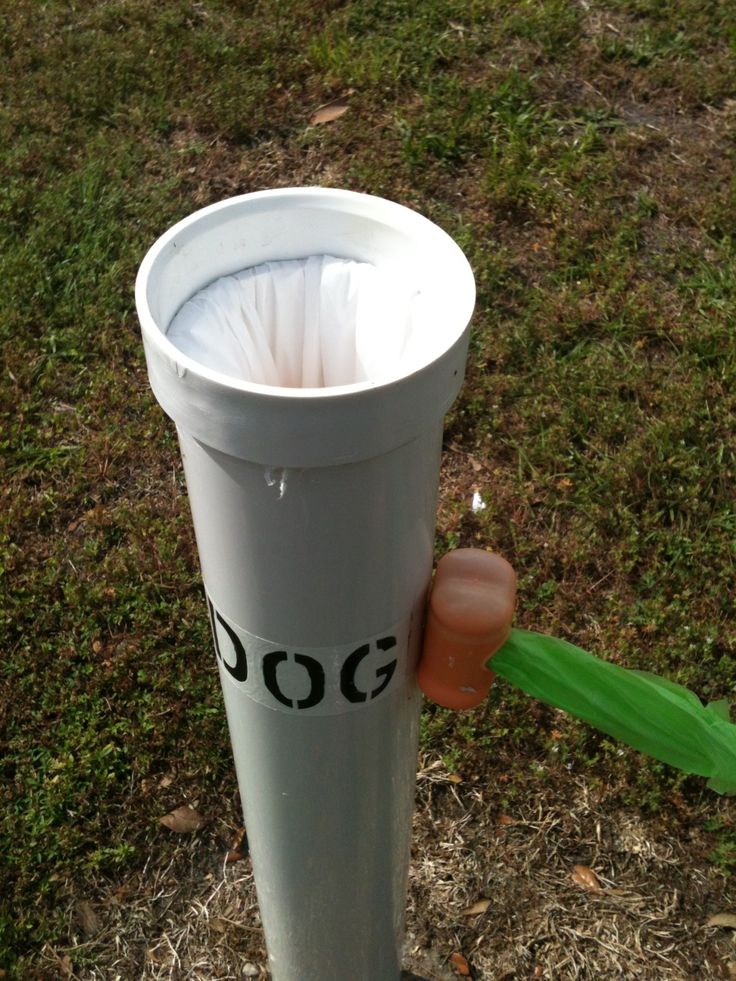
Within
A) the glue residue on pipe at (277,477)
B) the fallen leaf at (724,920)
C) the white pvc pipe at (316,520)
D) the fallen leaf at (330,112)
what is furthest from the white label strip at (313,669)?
the fallen leaf at (330,112)

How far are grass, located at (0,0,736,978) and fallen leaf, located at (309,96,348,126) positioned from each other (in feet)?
0.17

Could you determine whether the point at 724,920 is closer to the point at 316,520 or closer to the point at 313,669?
the point at 313,669

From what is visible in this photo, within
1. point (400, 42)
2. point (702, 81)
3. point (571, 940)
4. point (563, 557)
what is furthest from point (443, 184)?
point (571, 940)

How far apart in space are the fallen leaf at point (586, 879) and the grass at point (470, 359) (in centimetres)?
18

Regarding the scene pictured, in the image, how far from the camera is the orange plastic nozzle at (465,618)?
5.07ft

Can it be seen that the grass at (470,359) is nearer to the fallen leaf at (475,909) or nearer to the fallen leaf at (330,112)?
the fallen leaf at (330,112)

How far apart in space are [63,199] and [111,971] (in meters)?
2.77

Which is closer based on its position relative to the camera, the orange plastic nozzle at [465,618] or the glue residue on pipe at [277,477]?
the glue residue on pipe at [277,477]

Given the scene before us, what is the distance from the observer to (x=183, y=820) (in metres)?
2.76

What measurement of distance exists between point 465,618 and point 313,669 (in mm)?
225

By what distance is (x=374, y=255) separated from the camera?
1431 mm

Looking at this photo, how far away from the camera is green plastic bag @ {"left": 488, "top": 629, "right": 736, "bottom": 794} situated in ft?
5.26

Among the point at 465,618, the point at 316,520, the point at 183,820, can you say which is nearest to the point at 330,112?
the point at 183,820

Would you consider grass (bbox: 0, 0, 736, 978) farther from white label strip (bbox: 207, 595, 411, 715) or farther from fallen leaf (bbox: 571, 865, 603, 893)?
white label strip (bbox: 207, 595, 411, 715)
